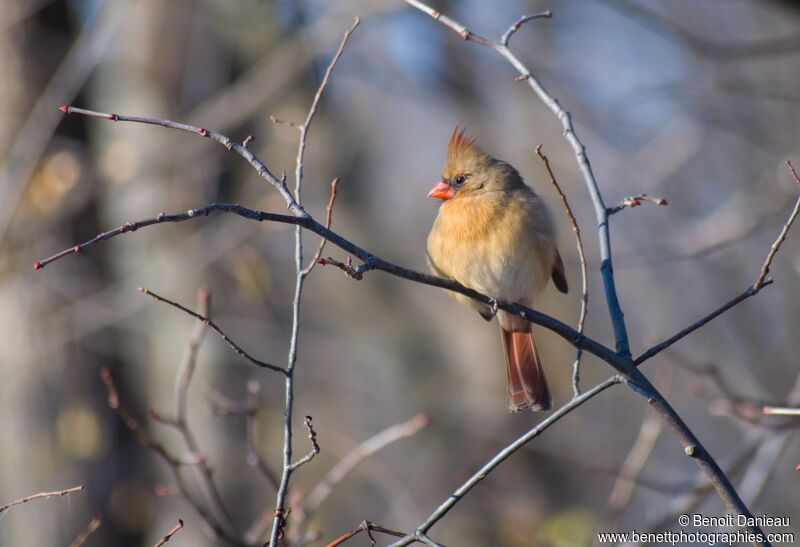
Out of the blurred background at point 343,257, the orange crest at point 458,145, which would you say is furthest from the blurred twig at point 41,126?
the orange crest at point 458,145

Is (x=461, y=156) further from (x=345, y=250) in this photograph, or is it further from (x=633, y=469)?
(x=345, y=250)

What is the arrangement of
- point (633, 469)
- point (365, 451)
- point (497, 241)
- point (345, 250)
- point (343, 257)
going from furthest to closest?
1. point (343, 257)
2. point (633, 469)
3. point (497, 241)
4. point (365, 451)
5. point (345, 250)

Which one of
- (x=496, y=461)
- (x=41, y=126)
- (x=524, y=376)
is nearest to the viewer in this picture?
(x=496, y=461)

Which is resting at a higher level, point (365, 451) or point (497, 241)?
point (497, 241)

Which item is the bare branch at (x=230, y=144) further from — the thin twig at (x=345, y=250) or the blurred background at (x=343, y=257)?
the blurred background at (x=343, y=257)

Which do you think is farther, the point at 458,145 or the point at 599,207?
the point at 458,145

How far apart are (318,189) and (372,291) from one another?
1124mm

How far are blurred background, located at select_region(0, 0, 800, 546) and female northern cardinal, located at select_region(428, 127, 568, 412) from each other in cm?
67

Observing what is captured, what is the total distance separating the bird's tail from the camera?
3.42m

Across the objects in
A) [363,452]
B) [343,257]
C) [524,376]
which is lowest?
[363,452]

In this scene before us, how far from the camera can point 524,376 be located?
140 inches

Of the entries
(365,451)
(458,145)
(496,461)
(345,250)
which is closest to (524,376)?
(365,451)

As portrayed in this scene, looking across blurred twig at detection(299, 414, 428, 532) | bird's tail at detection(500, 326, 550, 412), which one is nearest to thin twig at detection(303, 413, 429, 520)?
blurred twig at detection(299, 414, 428, 532)

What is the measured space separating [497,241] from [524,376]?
23.7 inches
